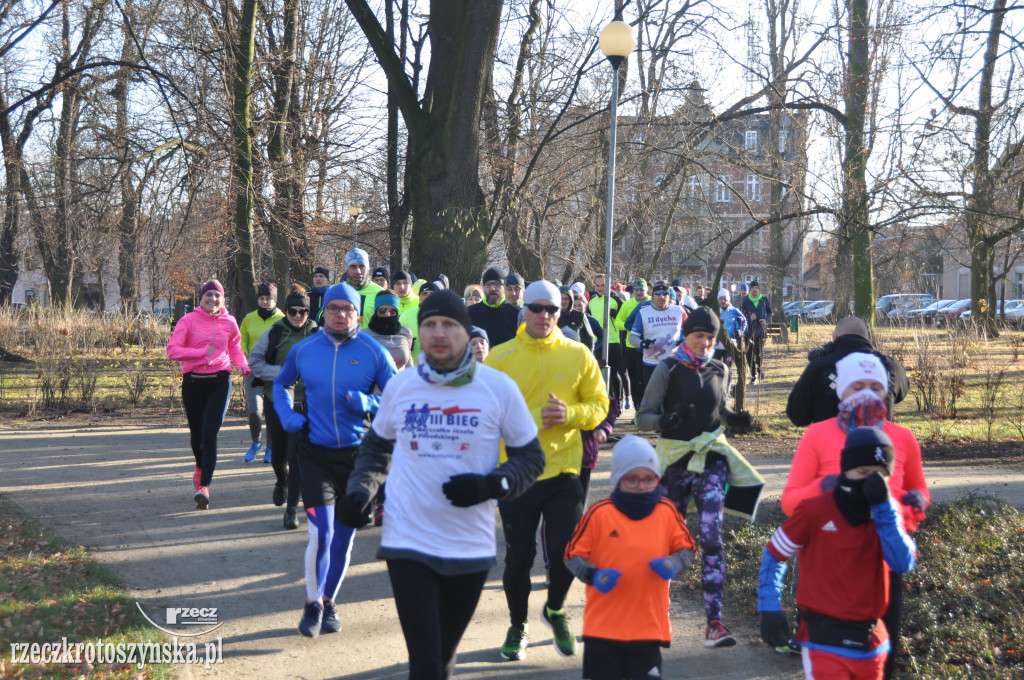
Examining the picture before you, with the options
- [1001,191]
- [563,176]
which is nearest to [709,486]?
[1001,191]

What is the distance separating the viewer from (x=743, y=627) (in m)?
6.06

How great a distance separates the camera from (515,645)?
212 inches

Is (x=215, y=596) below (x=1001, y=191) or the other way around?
below

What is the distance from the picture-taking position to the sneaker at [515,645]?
5.36 metres

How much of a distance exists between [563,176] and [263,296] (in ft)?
53.4

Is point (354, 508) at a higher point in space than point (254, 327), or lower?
lower

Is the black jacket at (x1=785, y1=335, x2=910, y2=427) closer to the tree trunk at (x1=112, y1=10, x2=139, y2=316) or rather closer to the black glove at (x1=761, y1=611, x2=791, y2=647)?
the black glove at (x1=761, y1=611, x2=791, y2=647)

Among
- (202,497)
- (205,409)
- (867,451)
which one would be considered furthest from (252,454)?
(867,451)

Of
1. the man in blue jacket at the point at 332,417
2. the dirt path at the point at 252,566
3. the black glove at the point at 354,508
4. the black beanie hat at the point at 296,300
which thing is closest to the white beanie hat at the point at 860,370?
the dirt path at the point at 252,566

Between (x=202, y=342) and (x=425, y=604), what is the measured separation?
5535 millimetres

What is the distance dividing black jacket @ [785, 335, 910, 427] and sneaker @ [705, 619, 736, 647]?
1330mm

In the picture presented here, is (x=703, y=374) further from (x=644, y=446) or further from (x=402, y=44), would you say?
(x=402, y=44)

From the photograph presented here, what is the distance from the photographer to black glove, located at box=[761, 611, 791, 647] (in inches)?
147

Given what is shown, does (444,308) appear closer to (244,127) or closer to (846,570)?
(846,570)
